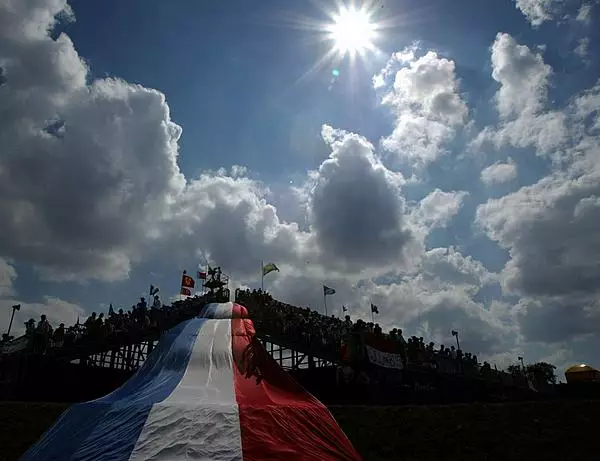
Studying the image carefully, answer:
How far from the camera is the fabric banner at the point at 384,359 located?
50.3 feet

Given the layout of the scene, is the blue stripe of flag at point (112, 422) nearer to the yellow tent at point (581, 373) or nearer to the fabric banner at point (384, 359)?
the fabric banner at point (384, 359)

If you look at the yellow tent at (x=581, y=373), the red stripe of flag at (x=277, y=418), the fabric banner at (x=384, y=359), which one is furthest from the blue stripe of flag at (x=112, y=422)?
the yellow tent at (x=581, y=373)

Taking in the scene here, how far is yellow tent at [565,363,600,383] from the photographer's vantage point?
64.1 feet

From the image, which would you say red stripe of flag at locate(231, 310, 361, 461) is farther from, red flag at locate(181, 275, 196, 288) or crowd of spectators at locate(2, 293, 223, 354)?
red flag at locate(181, 275, 196, 288)

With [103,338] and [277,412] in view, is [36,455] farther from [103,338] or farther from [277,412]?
[103,338]

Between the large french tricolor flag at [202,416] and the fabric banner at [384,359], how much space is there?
525 centimetres

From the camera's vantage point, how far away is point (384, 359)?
15.9 meters

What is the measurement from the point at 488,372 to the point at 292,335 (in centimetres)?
972

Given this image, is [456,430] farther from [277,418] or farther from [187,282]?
[187,282]

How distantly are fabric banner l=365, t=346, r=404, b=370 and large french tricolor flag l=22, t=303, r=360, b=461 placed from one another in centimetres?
525

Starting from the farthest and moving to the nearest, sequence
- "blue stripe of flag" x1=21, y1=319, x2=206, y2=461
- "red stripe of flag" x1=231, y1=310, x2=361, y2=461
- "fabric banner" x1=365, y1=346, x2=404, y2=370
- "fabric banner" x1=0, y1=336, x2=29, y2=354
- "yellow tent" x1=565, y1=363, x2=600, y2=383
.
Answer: "yellow tent" x1=565, y1=363, x2=600, y2=383 → "fabric banner" x1=0, y1=336, x2=29, y2=354 → "fabric banner" x1=365, y1=346, x2=404, y2=370 → "red stripe of flag" x1=231, y1=310, x2=361, y2=461 → "blue stripe of flag" x1=21, y1=319, x2=206, y2=461

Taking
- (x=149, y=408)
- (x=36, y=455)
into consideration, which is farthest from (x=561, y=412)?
(x=36, y=455)

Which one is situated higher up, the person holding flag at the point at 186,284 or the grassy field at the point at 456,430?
the person holding flag at the point at 186,284

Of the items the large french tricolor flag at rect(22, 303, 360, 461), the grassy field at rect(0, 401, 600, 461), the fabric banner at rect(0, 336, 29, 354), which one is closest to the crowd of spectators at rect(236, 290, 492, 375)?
the grassy field at rect(0, 401, 600, 461)
